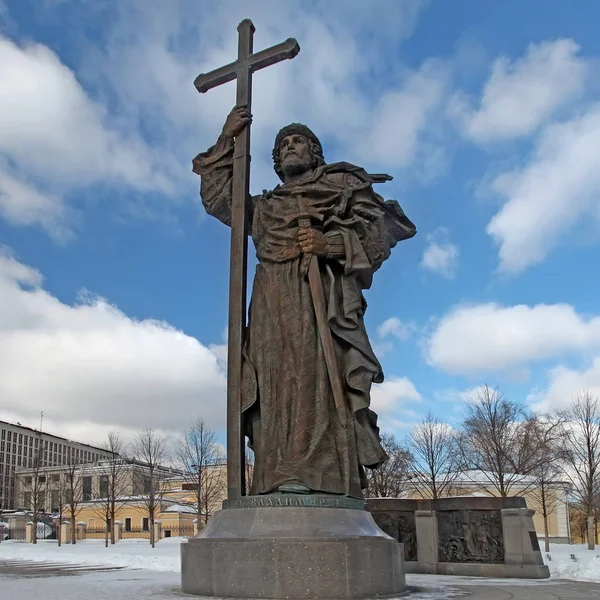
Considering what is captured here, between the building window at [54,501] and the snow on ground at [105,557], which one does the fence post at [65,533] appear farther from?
the building window at [54,501]

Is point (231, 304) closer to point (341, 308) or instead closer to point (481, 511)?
point (341, 308)

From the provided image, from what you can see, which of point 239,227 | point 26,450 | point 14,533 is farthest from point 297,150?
point 26,450

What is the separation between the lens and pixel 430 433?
128 ft

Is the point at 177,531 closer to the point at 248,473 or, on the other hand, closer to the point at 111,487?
the point at 111,487

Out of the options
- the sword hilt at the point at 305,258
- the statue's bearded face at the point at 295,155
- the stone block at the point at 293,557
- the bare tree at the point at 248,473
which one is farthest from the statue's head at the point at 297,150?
the stone block at the point at 293,557

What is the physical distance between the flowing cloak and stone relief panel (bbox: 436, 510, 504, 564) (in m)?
7.13

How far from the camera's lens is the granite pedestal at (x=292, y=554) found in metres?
5.33

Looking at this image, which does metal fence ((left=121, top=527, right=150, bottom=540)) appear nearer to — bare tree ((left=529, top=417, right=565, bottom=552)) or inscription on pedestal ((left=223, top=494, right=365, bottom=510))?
bare tree ((left=529, top=417, right=565, bottom=552))

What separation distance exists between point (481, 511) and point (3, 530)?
49.8m

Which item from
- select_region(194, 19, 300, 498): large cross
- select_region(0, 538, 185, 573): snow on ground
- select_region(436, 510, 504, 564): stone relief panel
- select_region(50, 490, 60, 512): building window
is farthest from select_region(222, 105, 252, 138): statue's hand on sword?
select_region(50, 490, 60, 512): building window

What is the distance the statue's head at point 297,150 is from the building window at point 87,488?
64.8 meters

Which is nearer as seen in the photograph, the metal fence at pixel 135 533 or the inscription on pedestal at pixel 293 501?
the inscription on pedestal at pixel 293 501

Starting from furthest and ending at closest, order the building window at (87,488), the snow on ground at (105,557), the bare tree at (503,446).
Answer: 1. the building window at (87,488)
2. the bare tree at (503,446)
3. the snow on ground at (105,557)

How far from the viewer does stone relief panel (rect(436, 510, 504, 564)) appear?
41.7ft
